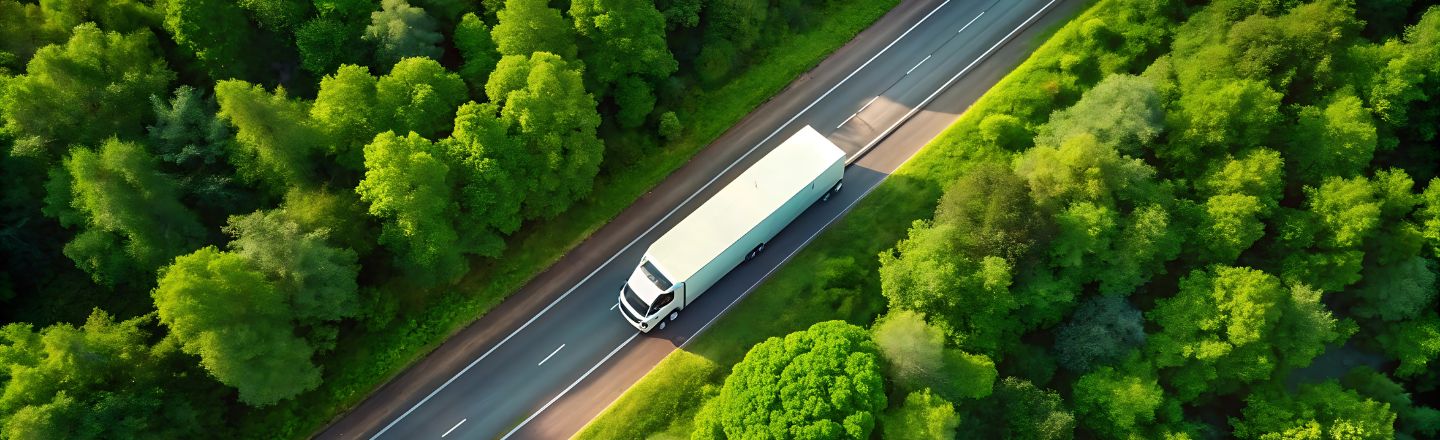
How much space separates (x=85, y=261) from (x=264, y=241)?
36.8 ft

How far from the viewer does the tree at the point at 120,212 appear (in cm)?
4266

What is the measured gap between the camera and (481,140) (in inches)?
1768

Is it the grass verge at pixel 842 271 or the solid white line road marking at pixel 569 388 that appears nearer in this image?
the grass verge at pixel 842 271

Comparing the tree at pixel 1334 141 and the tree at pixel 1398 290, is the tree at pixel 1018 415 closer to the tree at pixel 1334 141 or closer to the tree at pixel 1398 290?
the tree at pixel 1398 290

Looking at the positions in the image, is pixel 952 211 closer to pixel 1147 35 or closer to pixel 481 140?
pixel 1147 35

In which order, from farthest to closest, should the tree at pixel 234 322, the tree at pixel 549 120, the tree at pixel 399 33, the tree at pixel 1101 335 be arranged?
the tree at pixel 399 33 < the tree at pixel 549 120 < the tree at pixel 1101 335 < the tree at pixel 234 322

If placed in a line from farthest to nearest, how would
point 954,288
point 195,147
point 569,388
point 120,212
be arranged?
point 569,388
point 195,147
point 954,288
point 120,212

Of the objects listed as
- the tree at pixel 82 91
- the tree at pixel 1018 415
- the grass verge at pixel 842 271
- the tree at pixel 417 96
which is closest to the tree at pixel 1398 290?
the grass verge at pixel 842 271

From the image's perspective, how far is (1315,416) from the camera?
4525 centimetres

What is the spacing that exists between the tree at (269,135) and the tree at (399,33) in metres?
6.01

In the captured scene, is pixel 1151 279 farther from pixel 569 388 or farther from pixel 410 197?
pixel 410 197

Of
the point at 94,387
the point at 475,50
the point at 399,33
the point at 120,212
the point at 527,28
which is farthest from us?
the point at 475,50

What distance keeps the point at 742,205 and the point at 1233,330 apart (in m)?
28.4

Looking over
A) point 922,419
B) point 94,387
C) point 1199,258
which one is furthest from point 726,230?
point 94,387
